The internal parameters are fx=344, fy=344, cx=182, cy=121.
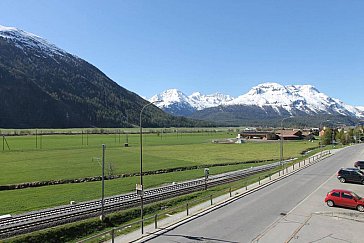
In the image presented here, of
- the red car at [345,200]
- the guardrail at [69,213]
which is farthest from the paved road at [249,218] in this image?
the guardrail at [69,213]

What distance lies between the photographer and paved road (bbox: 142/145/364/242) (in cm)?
2259

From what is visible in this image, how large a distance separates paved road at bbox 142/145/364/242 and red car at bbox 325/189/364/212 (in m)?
1.01

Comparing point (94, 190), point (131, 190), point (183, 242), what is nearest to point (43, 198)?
point (94, 190)

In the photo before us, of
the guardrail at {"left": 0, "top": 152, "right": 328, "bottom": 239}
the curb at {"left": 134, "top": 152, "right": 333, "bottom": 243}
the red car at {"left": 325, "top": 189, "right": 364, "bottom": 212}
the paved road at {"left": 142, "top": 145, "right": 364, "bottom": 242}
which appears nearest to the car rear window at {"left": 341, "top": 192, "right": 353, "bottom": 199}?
the red car at {"left": 325, "top": 189, "right": 364, "bottom": 212}

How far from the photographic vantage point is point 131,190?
4341 cm

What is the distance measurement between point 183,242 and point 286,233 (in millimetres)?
7199

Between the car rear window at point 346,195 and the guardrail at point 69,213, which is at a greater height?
the car rear window at point 346,195

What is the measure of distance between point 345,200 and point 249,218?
1007 cm

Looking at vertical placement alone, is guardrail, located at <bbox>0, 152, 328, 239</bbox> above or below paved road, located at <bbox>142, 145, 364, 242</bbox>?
below

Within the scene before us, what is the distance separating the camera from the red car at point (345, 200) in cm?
3019

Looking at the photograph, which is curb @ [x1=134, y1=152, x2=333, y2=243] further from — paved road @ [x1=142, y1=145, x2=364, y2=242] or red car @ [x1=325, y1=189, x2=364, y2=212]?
red car @ [x1=325, y1=189, x2=364, y2=212]

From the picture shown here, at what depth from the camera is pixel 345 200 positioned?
30.8 m

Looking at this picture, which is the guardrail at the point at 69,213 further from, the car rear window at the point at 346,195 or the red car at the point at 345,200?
the car rear window at the point at 346,195

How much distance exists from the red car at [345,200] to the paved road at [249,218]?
1009mm
